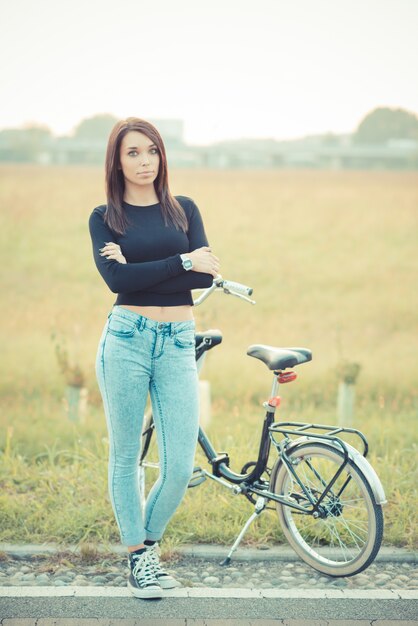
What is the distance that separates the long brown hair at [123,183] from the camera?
9.95ft

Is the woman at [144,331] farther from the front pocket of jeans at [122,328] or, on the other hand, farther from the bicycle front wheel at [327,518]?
the bicycle front wheel at [327,518]

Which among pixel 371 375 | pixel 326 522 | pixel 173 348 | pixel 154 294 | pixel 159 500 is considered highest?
pixel 154 294

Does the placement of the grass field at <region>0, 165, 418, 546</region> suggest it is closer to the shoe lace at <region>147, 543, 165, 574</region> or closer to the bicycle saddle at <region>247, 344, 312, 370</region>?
the bicycle saddle at <region>247, 344, 312, 370</region>

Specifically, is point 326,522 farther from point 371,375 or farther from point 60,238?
point 60,238

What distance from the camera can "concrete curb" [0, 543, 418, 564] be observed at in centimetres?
344

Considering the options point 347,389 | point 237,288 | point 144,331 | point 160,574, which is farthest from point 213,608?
point 347,389

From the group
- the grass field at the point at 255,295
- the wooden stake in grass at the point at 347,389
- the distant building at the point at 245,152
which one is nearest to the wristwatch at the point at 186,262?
the grass field at the point at 255,295

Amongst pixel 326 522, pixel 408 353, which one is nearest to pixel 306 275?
pixel 408 353

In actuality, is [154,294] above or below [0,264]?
above

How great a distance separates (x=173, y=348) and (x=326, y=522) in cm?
120

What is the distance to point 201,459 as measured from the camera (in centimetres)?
435

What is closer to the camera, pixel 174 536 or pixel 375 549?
pixel 375 549

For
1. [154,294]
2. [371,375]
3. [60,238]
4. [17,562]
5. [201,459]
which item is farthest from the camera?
[60,238]

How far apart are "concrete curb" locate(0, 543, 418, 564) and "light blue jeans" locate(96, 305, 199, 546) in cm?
44
